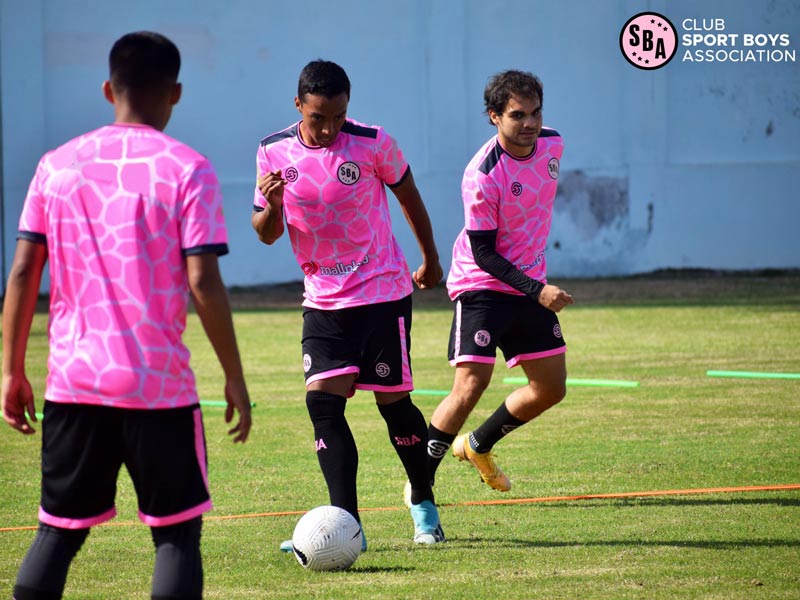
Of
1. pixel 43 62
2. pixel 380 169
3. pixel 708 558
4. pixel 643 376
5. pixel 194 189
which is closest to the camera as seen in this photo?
pixel 194 189

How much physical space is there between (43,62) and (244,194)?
438 centimetres

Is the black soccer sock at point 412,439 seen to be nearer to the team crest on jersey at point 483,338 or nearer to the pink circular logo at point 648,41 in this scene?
the team crest on jersey at point 483,338

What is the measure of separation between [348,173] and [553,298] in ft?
3.69

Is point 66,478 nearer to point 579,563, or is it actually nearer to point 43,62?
point 579,563

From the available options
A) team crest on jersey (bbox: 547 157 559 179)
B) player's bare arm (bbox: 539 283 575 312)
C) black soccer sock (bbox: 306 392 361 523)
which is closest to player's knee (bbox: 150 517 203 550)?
black soccer sock (bbox: 306 392 361 523)

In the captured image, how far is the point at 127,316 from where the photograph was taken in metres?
3.45

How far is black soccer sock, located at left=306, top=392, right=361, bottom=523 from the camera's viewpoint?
5.25 m

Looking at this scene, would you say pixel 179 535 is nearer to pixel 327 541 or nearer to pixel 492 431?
pixel 327 541

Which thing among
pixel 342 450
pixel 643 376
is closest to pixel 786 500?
pixel 342 450

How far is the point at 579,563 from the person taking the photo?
16.4ft

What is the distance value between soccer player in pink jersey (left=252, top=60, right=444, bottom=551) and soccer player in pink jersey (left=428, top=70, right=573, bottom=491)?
561 mm

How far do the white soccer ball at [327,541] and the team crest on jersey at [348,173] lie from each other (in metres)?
1.44

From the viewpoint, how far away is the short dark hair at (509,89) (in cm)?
597

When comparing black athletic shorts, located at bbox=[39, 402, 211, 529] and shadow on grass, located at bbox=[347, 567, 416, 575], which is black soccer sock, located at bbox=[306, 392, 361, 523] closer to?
shadow on grass, located at bbox=[347, 567, 416, 575]
